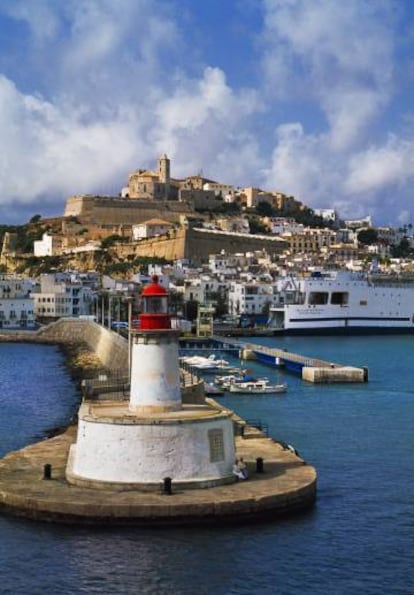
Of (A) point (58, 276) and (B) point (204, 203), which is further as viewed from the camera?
(B) point (204, 203)

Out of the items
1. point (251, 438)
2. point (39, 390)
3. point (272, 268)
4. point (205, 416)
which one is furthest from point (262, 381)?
point (272, 268)

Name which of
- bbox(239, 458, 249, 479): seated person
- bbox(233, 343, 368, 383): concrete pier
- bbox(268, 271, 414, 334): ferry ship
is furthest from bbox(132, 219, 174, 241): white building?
bbox(239, 458, 249, 479): seated person

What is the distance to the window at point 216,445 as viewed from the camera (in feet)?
47.1

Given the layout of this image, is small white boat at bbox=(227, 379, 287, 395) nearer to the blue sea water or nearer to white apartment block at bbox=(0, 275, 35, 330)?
the blue sea water

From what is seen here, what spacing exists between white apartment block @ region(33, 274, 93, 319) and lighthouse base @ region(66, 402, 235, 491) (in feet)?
212

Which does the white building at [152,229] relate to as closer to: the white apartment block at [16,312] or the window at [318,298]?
the white apartment block at [16,312]

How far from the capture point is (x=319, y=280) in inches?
2975

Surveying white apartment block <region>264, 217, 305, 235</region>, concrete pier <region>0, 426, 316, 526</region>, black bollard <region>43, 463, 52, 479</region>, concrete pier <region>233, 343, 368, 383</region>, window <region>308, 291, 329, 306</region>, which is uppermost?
white apartment block <region>264, 217, 305, 235</region>

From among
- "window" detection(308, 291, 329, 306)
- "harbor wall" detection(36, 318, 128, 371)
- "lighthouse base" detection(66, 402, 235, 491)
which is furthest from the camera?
"window" detection(308, 291, 329, 306)

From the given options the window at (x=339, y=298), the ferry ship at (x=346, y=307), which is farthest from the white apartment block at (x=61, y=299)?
the window at (x=339, y=298)

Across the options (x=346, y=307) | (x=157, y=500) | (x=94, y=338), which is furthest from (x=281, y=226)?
(x=157, y=500)

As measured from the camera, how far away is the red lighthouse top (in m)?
15.0

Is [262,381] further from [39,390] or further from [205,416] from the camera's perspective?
[205,416]

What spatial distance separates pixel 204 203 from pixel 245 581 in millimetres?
107166
